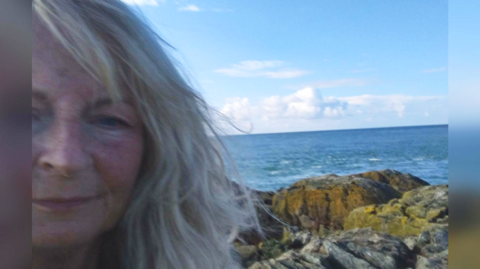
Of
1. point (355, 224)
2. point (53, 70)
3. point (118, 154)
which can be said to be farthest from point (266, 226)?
point (53, 70)

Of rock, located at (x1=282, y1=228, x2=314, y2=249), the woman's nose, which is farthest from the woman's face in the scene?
rock, located at (x1=282, y1=228, x2=314, y2=249)

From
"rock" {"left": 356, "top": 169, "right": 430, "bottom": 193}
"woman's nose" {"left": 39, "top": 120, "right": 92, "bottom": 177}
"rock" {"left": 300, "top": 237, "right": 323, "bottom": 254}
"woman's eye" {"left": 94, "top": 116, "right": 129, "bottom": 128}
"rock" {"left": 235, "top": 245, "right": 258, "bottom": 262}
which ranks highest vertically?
"woman's eye" {"left": 94, "top": 116, "right": 129, "bottom": 128}

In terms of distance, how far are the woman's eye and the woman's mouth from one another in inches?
3.9

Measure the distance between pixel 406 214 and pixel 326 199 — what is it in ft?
0.80

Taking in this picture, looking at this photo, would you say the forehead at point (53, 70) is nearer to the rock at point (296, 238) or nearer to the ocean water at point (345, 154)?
the ocean water at point (345, 154)

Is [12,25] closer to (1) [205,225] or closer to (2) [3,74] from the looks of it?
(2) [3,74]

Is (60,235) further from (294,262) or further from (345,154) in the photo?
(345,154)

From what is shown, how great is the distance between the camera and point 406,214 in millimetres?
1167

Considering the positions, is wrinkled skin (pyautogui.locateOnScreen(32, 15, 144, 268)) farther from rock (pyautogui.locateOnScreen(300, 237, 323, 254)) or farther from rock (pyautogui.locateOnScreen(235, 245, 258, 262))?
rock (pyautogui.locateOnScreen(300, 237, 323, 254))

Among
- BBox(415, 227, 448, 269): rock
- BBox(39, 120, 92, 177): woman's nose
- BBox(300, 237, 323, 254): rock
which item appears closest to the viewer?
BBox(39, 120, 92, 177): woman's nose

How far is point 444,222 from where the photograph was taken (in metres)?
1.09

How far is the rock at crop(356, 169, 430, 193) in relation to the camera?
120cm

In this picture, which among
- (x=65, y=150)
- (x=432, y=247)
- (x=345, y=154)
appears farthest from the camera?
(x=345, y=154)

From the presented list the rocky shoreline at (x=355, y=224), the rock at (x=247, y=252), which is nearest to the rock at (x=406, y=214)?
the rocky shoreline at (x=355, y=224)
